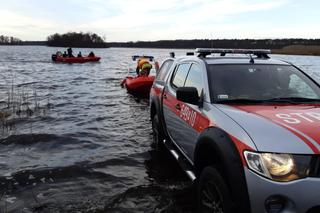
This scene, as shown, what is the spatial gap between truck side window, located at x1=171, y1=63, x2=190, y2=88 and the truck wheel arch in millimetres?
1806

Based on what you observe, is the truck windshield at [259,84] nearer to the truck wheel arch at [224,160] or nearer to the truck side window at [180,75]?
the truck wheel arch at [224,160]

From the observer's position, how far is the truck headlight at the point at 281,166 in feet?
10.3

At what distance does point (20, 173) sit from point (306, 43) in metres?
116

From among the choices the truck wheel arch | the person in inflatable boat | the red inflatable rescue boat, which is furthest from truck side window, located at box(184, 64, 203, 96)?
the person in inflatable boat

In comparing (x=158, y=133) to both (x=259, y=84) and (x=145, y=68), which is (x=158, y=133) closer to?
(x=259, y=84)

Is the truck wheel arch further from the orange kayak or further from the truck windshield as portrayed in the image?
the orange kayak

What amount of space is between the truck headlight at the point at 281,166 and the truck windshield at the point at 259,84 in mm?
1384

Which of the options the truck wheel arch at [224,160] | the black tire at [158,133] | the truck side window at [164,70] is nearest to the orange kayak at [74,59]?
the truck side window at [164,70]

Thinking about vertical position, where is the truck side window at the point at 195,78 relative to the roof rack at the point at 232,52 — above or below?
below

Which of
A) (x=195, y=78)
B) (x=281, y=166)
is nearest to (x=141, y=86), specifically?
(x=195, y=78)

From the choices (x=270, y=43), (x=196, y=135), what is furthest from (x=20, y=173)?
(x=270, y=43)

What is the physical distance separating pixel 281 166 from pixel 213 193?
35.0 inches

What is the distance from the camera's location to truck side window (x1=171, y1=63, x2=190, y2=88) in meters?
5.95

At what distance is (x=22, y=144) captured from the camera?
28.6 ft
